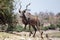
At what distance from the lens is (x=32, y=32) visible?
21.5 meters

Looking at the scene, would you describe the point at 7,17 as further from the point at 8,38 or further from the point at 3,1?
the point at 8,38

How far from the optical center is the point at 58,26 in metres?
44.0

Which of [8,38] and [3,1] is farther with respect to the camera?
[3,1]

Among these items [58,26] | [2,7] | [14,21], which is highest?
[2,7]

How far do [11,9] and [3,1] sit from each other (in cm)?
201

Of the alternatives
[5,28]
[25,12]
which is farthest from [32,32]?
[5,28]

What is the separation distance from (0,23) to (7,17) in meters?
1.06

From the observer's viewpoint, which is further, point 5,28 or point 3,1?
point 5,28

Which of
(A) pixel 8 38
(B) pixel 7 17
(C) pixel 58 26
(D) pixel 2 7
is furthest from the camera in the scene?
(C) pixel 58 26

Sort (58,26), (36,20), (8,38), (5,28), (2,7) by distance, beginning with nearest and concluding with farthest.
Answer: (8,38) < (36,20) < (2,7) < (5,28) < (58,26)

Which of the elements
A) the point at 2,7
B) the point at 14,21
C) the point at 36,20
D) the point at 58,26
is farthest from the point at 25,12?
the point at 58,26

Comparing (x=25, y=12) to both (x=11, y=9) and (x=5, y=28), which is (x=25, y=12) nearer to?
(x=11, y=9)

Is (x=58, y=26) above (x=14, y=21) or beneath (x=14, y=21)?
beneath

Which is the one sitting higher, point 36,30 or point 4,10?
point 4,10
